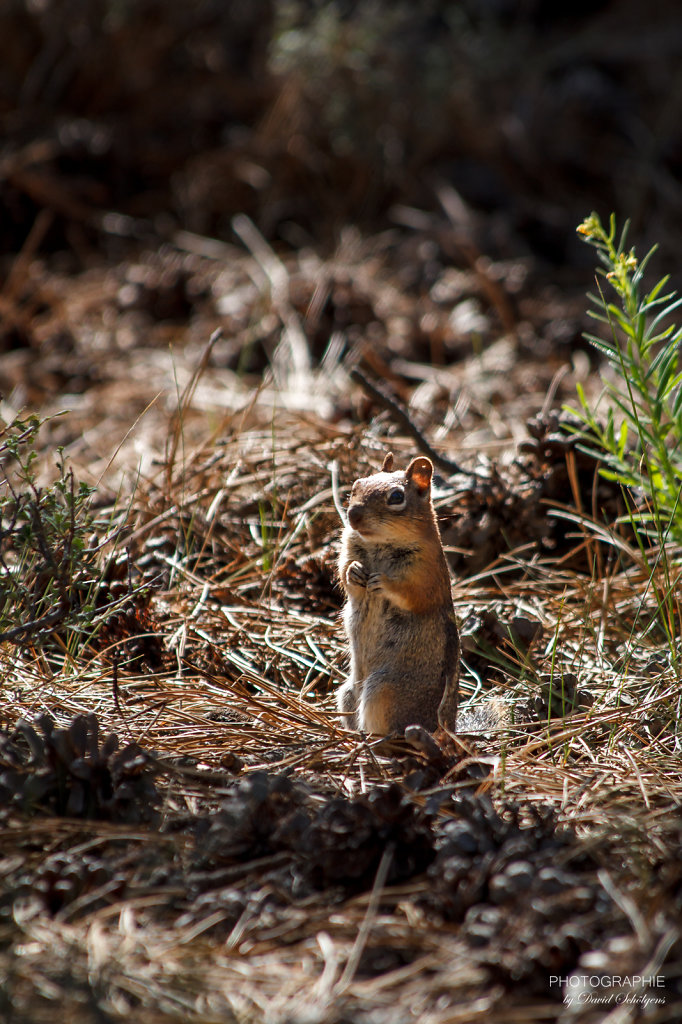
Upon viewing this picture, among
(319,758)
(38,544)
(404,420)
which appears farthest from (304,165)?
(319,758)

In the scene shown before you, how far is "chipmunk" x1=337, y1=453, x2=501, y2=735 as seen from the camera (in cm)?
282

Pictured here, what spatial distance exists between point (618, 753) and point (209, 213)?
20.1 ft

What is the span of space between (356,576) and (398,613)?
0.18 m

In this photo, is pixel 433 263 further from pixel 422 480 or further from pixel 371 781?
pixel 371 781

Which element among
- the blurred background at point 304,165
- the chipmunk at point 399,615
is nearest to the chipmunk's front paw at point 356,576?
the chipmunk at point 399,615

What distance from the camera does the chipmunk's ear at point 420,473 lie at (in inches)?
116

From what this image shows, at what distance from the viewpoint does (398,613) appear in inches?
116

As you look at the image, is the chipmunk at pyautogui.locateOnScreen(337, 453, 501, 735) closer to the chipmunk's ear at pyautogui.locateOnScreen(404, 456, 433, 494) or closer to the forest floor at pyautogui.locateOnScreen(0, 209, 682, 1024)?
the chipmunk's ear at pyautogui.locateOnScreen(404, 456, 433, 494)

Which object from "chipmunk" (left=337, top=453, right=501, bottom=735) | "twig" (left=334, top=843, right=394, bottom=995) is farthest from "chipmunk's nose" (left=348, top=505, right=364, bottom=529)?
"twig" (left=334, top=843, right=394, bottom=995)

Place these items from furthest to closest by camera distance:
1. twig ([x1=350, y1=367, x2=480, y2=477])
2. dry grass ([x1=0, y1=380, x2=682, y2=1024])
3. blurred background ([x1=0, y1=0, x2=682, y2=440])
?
blurred background ([x1=0, y1=0, x2=682, y2=440])
twig ([x1=350, y1=367, x2=480, y2=477])
dry grass ([x1=0, y1=380, x2=682, y2=1024])

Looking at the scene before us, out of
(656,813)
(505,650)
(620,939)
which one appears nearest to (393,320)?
(505,650)

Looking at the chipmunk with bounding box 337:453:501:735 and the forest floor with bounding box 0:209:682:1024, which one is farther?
the chipmunk with bounding box 337:453:501:735

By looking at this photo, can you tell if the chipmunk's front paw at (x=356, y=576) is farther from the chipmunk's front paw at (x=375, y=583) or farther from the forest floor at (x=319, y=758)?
the forest floor at (x=319, y=758)

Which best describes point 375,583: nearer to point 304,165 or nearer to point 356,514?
point 356,514
